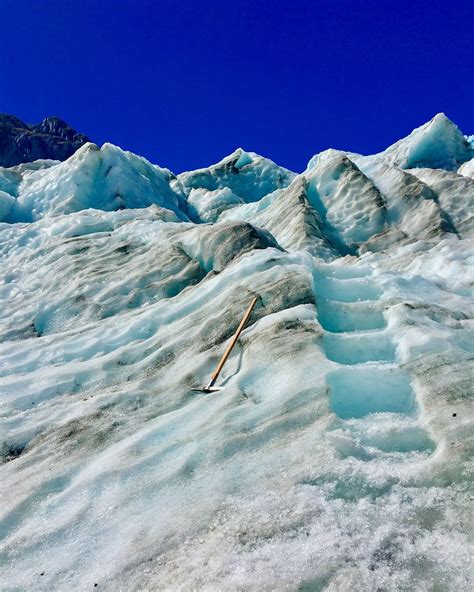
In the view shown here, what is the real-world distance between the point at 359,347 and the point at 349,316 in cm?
106

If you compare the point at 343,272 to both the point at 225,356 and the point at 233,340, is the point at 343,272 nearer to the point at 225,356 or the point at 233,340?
the point at 233,340

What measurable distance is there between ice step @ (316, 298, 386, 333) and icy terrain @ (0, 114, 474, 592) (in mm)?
25

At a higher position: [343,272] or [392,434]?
[343,272]

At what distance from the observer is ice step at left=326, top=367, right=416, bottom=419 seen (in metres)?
5.14

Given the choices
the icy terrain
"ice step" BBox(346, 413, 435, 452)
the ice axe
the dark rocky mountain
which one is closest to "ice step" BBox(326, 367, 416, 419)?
the icy terrain

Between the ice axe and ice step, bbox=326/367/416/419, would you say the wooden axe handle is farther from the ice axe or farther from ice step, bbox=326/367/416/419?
ice step, bbox=326/367/416/419

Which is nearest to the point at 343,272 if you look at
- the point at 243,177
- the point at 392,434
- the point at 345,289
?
the point at 345,289

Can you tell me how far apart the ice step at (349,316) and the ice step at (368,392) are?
5.29ft

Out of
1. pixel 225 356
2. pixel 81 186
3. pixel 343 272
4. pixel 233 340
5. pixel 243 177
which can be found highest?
pixel 243 177

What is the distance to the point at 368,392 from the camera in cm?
536

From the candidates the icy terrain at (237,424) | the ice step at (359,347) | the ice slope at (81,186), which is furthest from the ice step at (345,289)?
the ice slope at (81,186)

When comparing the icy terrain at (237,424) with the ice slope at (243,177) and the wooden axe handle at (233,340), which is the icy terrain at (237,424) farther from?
the ice slope at (243,177)

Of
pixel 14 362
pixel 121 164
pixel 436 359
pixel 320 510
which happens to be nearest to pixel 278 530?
pixel 320 510

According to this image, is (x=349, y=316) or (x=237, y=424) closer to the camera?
(x=237, y=424)
